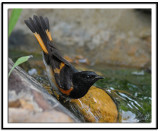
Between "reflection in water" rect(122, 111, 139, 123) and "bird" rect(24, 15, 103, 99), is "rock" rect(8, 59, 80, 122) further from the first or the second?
"reflection in water" rect(122, 111, 139, 123)

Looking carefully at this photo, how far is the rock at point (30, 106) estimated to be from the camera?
7.33 feet

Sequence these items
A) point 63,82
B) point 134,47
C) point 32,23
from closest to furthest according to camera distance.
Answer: point 63,82, point 32,23, point 134,47

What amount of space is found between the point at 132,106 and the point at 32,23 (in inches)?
74.0

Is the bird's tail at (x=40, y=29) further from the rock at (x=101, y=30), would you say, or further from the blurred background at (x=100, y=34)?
the rock at (x=101, y=30)

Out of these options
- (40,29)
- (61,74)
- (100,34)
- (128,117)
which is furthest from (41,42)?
(100,34)

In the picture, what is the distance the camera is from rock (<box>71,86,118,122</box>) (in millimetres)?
3139

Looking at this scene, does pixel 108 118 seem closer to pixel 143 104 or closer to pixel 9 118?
pixel 143 104

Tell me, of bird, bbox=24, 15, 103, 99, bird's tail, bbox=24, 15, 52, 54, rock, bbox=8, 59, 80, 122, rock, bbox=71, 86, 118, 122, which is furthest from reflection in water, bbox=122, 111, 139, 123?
bird's tail, bbox=24, 15, 52, 54

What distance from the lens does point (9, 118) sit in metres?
2.24

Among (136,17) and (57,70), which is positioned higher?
(136,17)

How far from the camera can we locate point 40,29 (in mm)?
3307

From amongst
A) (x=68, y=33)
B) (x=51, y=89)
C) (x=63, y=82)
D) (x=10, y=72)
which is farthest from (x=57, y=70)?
(x=68, y=33)

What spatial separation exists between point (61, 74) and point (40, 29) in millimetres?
726

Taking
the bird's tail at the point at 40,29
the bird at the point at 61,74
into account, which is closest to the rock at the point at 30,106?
the bird at the point at 61,74
